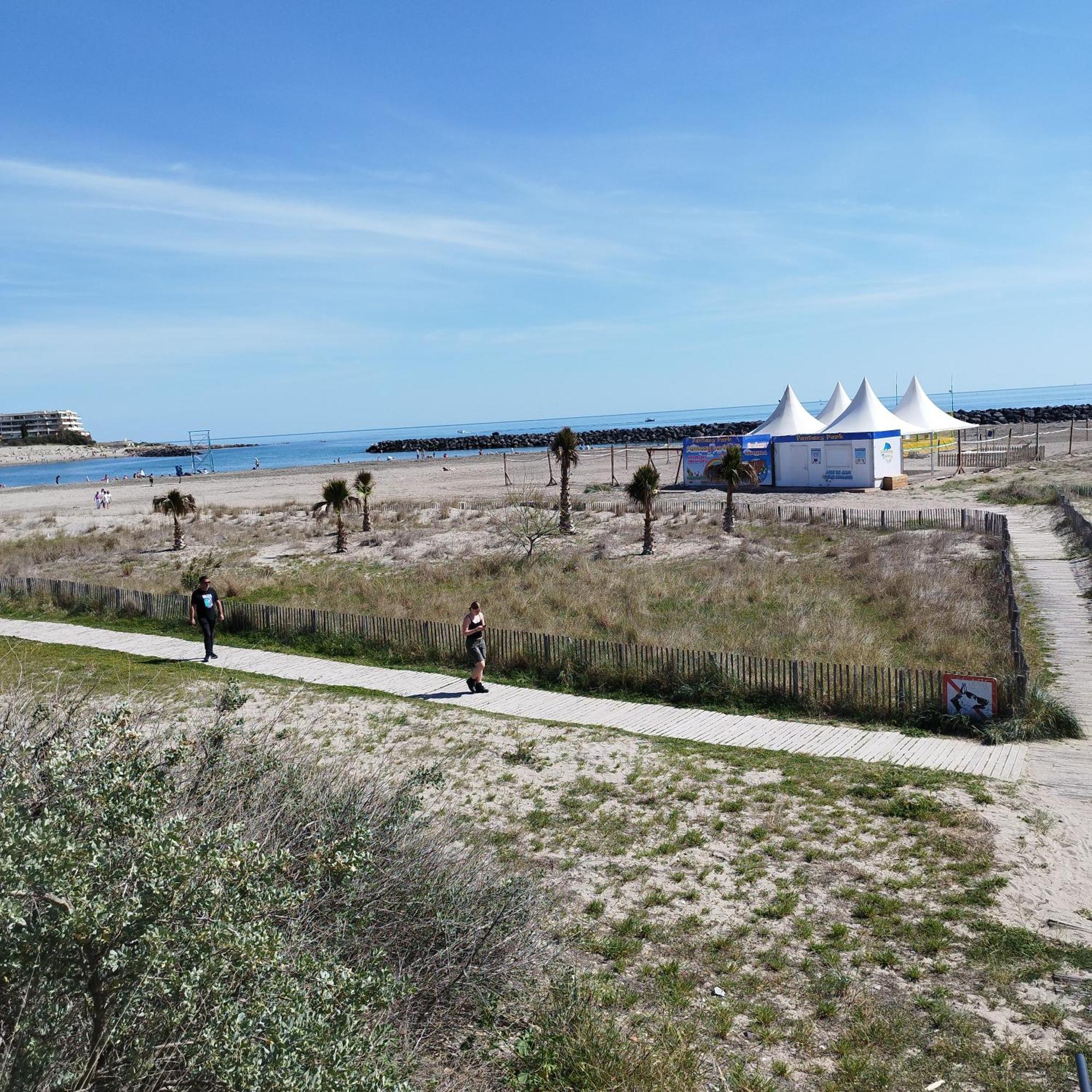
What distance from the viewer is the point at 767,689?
1446 cm

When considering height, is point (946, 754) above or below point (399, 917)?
below

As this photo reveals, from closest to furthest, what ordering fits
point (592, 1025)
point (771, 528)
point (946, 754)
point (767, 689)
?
point (592, 1025)
point (946, 754)
point (767, 689)
point (771, 528)

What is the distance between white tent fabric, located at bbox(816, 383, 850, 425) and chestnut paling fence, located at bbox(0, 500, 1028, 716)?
3304 cm

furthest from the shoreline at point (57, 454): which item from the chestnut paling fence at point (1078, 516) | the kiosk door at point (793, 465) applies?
the chestnut paling fence at point (1078, 516)

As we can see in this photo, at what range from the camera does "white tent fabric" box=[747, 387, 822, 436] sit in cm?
5047

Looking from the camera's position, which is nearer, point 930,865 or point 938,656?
point 930,865

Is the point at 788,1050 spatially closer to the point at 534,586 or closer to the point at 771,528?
the point at 534,586

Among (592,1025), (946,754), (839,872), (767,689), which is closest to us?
(592,1025)

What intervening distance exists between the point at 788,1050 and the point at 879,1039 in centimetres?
60

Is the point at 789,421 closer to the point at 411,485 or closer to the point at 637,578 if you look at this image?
the point at 411,485

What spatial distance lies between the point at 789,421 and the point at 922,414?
9227 mm

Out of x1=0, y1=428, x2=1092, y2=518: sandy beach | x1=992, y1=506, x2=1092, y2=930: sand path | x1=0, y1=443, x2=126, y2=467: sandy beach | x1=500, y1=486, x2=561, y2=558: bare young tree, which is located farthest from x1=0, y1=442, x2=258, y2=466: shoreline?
x1=992, y1=506, x2=1092, y2=930: sand path

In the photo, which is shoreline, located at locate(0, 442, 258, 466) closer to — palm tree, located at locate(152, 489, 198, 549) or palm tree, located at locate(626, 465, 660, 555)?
palm tree, located at locate(152, 489, 198, 549)

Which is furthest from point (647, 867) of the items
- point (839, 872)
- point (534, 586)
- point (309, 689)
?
point (534, 586)
